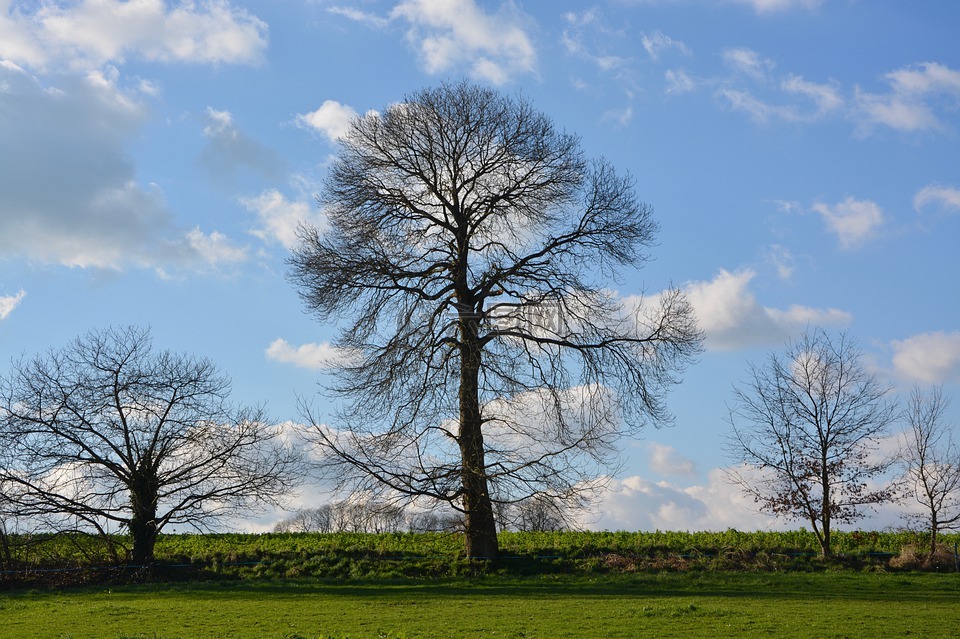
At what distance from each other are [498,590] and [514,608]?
9.91 feet

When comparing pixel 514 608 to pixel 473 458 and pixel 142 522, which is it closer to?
pixel 473 458

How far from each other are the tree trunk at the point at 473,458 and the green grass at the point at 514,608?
141 cm

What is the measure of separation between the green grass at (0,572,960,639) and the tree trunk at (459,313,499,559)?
4.64ft

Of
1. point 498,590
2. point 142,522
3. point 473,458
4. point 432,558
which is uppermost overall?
point 473,458

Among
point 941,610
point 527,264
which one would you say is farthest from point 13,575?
point 941,610

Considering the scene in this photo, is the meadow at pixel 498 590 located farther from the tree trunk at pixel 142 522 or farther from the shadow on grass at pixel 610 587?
the tree trunk at pixel 142 522

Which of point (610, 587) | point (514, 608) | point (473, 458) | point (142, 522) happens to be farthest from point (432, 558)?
point (142, 522)

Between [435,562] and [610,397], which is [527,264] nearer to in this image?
[610,397]

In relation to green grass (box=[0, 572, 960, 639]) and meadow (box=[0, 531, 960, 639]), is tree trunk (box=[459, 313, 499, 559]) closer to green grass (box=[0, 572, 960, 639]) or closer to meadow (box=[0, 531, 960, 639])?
meadow (box=[0, 531, 960, 639])

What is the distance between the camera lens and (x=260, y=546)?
24.7 metres

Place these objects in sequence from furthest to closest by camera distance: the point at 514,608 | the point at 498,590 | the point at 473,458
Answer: the point at 473,458, the point at 498,590, the point at 514,608

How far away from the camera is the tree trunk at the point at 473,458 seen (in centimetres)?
2109

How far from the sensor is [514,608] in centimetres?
1617

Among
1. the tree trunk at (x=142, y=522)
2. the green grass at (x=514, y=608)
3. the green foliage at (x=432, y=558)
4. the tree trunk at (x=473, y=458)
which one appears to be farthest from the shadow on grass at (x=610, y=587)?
the tree trunk at (x=142, y=522)
